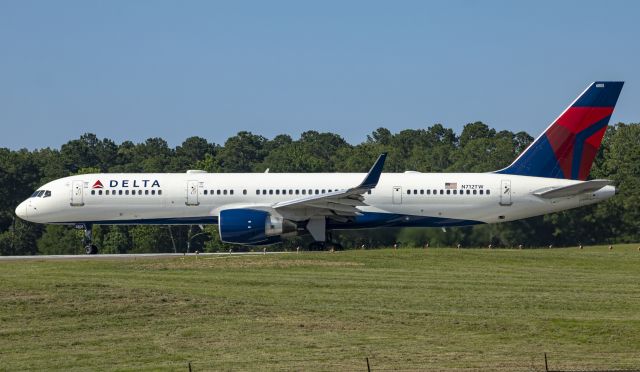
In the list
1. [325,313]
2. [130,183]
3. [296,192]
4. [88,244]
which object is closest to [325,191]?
[296,192]

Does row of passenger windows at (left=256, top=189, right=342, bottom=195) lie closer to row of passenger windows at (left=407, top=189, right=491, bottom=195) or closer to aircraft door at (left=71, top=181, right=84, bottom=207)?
row of passenger windows at (left=407, top=189, right=491, bottom=195)

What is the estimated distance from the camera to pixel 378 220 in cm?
4997

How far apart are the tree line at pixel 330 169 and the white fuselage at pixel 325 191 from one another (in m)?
2.08

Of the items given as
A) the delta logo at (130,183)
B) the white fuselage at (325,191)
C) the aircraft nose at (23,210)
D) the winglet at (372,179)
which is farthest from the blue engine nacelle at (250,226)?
the aircraft nose at (23,210)

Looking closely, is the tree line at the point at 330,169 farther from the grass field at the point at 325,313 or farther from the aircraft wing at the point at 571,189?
the grass field at the point at 325,313

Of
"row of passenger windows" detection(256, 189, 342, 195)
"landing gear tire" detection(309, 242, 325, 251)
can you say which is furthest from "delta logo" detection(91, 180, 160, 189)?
"landing gear tire" detection(309, 242, 325, 251)

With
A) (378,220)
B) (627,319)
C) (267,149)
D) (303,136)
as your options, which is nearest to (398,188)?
(378,220)

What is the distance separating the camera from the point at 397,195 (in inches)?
1955

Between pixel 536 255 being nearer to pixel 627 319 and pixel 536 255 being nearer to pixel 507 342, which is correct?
pixel 627 319

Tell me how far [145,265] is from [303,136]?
11496cm

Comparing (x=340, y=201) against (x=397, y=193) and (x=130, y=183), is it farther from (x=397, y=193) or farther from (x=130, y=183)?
(x=130, y=183)

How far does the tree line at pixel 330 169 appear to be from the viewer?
59281 millimetres

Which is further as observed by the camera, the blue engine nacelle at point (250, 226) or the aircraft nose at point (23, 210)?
the aircraft nose at point (23, 210)

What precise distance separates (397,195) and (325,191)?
3.14m
